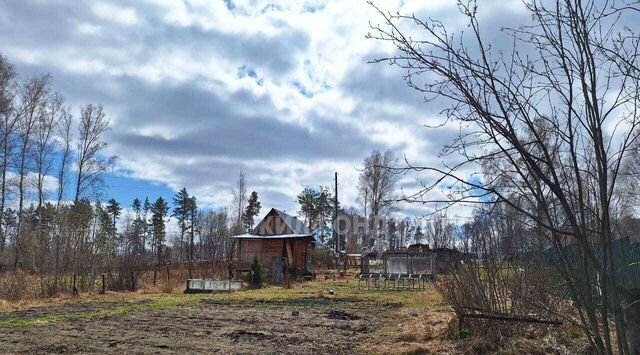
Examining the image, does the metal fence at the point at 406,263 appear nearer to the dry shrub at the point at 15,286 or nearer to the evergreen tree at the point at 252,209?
the dry shrub at the point at 15,286

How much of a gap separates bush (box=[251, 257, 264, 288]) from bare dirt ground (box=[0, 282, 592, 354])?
12471mm

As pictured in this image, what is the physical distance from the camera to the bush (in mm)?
27125

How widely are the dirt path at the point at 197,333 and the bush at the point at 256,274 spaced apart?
13.3 meters

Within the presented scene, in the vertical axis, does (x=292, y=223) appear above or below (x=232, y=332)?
above

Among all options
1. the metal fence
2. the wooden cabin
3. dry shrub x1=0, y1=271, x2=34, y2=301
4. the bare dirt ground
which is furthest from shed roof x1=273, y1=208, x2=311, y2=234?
the bare dirt ground

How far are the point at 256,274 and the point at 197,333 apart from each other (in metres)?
17.8

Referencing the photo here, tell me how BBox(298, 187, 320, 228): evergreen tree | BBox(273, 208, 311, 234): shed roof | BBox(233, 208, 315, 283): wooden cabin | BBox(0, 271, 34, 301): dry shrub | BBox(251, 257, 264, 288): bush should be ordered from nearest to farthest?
1. BBox(0, 271, 34, 301): dry shrub
2. BBox(251, 257, 264, 288): bush
3. BBox(233, 208, 315, 283): wooden cabin
4. BBox(273, 208, 311, 234): shed roof
5. BBox(298, 187, 320, 228): evergreen tree

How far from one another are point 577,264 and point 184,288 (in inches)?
897

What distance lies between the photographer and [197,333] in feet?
31.5

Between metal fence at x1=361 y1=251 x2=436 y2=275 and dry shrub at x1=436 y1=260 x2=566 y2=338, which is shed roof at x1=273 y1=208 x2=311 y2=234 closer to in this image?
metal fence at x1=361 y1=251 x2=436 y2=275

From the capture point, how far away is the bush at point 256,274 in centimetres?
2712

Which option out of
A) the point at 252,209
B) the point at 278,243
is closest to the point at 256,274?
the point at 278,243

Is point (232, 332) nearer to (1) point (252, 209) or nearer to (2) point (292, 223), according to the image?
(2) point (292, 223)

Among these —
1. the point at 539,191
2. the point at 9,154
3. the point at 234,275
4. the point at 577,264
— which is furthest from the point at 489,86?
the point at 9,154
